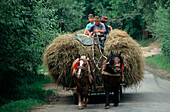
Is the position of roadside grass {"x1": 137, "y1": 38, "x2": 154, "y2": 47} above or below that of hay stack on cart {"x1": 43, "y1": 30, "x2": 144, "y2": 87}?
above

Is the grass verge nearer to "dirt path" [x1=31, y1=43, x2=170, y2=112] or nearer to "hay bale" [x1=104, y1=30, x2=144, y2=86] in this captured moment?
"dirt path" [x1=31, y1=43, x2=170, y2=112]

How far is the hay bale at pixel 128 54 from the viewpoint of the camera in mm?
10844

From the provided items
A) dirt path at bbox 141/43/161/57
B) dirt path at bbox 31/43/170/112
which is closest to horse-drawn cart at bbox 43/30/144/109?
dirt path at bbox 31/43/170/112

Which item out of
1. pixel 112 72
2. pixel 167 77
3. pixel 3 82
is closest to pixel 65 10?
pixel 167 77

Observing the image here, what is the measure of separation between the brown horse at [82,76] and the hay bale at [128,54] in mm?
1247

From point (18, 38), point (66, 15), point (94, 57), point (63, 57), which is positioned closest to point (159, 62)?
point (66, 15)

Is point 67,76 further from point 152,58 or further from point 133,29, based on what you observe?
point 133,29

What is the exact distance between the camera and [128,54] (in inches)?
429

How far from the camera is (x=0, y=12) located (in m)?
8.45

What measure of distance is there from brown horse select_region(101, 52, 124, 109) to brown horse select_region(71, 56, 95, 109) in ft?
1.69

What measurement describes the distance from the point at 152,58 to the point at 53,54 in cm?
2145

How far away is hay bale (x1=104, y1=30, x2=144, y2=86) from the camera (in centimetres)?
1084

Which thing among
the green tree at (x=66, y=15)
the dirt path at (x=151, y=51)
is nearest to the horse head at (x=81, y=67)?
the green tree at (x=66, y=15)

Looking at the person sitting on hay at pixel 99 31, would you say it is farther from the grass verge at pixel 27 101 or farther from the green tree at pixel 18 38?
the grass verge at pixel 27 101
